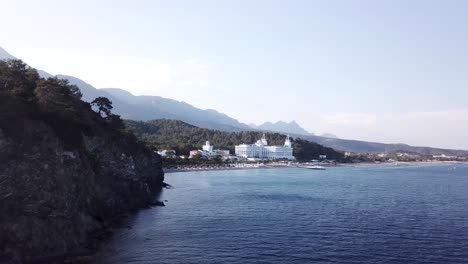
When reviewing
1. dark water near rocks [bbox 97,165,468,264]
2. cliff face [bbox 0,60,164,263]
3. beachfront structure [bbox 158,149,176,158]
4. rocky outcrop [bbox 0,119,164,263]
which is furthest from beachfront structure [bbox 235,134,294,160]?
rocky outcrop [bbox 0,119,164,263]

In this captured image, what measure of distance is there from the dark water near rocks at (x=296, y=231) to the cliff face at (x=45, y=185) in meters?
3.25

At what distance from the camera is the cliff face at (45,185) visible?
88.4ft

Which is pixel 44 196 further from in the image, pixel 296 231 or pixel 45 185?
pixel 296 231

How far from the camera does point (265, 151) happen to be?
199 meters

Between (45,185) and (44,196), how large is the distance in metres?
0.84

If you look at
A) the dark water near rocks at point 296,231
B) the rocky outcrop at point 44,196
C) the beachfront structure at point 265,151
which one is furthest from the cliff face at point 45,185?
the beachfront structure at point 265,151

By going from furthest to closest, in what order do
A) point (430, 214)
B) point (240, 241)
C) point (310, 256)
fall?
point (430, 214)
point (240, 241)
point (310, 256)

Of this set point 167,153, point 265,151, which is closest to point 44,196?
point 167,153

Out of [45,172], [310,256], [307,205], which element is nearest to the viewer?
[310,256]

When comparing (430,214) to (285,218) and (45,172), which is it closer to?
(285,218)

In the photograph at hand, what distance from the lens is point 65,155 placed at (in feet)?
113

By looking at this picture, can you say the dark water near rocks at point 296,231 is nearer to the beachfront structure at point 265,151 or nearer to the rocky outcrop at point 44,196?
the rocky outcrop at point 44,196

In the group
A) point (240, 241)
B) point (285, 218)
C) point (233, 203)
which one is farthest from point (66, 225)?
point (233, 203)

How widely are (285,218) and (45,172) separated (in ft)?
74.2
